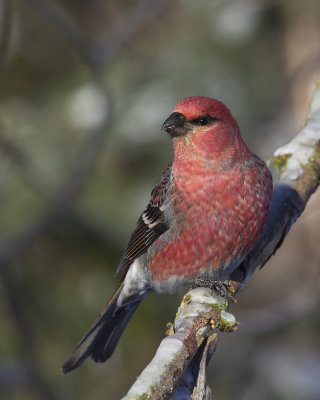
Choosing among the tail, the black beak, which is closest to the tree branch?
the black beak

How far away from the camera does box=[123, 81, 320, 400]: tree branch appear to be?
2139 millimetres

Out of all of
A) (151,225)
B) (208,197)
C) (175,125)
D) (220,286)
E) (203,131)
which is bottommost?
(220,286)

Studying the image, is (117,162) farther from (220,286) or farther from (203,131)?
(220,286)

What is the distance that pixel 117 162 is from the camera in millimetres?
6910

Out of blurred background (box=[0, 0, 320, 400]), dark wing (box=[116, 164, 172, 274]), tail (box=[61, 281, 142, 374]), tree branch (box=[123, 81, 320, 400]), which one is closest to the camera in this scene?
tree branch (box=[123, 81, 320, 400])

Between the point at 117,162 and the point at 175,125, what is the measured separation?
3.69 meters

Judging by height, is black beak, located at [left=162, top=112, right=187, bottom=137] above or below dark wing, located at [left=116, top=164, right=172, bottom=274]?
above

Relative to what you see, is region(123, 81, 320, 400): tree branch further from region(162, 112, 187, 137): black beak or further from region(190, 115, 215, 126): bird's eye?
region(162, 112, 187, 137): black beak

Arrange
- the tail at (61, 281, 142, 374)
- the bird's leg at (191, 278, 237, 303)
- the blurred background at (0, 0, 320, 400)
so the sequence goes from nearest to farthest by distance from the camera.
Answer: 1. the bird's leg at (191, 278, 237, 303)
2. the tail at (61, 281, 142, 374)
3. the blurred background at (0, 0, 320, 400)

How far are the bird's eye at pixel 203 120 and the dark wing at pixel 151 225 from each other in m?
0.37

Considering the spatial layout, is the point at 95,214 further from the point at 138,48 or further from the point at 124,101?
the point at 138,48

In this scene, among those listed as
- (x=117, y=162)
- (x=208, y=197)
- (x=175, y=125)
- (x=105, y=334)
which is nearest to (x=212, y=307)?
(x=208, y=197)

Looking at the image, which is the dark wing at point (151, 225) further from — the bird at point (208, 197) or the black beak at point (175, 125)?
the black beak at point (175, 125)

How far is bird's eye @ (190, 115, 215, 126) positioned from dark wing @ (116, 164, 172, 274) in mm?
371
